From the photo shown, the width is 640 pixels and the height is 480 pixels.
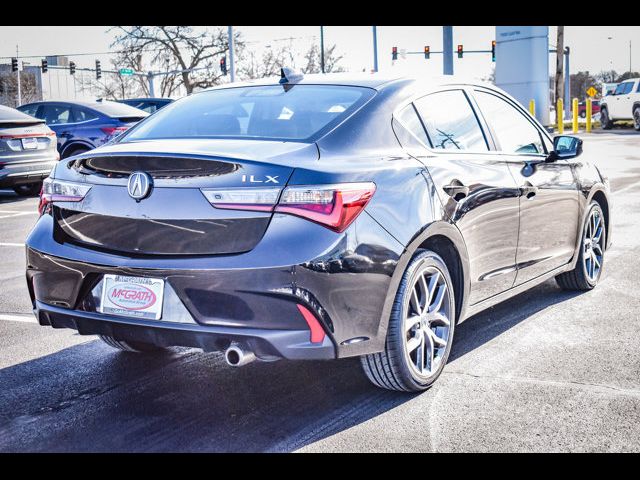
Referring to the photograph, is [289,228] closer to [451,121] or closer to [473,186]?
[473,186]

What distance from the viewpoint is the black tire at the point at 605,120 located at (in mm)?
34875

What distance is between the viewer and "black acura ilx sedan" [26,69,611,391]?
352cm

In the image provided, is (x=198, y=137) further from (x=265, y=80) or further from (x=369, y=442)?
(x=369, y=442)

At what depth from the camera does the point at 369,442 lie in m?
3.55

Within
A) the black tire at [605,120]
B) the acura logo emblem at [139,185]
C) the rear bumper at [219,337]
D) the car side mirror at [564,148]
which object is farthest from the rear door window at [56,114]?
the black tire at [605,120]

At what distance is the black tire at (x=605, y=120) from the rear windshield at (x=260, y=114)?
107 ft

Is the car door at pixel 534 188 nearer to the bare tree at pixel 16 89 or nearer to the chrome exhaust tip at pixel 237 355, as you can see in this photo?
the chrome exhaust tip at pixel 237 355

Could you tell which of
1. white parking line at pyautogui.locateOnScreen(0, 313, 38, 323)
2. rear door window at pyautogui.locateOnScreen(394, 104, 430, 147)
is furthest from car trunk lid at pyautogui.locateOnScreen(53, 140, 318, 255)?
white parking line at pyautogui.locateOnScreen(0, 313, 38, 323)

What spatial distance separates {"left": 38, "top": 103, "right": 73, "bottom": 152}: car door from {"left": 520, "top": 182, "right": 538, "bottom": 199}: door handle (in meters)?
→ 12.5

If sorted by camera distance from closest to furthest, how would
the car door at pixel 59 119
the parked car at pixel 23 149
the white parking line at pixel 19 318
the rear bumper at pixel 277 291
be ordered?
1. the rear bumper at pixel 277 291
2. the white parking line at pixel 19 318
3. the parked car at pixel 23 149
4. the car door at pixel 59 119

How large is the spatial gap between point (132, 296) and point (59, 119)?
13848 mm

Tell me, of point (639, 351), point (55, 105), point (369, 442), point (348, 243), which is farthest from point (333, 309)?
point (55, 105)

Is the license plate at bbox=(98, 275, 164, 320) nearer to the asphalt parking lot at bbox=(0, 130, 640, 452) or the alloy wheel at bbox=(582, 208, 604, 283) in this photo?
Answer: the asphalt parking lot at bbox=(0, 130, 640, 452)

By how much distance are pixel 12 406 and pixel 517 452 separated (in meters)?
2.31
